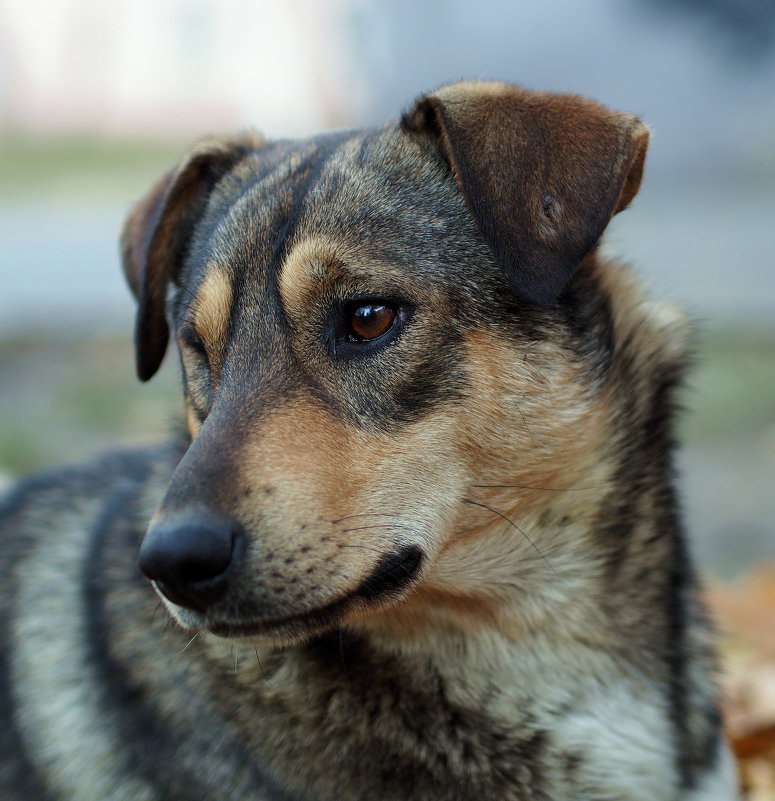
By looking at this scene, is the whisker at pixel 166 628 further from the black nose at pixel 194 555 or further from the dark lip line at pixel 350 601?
the black nose at pixel 194 555

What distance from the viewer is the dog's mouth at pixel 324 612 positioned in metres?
2.58

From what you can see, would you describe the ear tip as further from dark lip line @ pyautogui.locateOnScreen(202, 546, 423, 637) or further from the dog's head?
dark lip line @ pyautogui.locateOnScreen(202, 546, 423, 637)

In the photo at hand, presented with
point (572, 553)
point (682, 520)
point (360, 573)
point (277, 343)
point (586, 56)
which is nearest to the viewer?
point (360, 573)

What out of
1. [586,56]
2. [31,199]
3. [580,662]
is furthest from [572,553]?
[31,199]

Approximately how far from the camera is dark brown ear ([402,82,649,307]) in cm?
278

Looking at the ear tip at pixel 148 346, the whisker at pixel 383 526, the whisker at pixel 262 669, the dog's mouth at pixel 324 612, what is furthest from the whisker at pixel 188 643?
the ear tip at pixel 148 346

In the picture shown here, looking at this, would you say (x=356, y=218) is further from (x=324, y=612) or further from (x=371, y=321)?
(x=324, y=612)

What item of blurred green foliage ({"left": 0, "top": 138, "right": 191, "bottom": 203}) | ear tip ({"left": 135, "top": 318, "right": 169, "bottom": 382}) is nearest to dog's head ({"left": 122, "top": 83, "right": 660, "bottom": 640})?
ear tip ({"left": 135, "top": 318, "right": 169, "bottom": 382})

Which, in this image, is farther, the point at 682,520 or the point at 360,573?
the point at 682,520

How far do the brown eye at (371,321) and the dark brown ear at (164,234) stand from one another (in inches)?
39.7

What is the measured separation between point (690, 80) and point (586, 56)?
126cm

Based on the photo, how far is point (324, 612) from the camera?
2.68m

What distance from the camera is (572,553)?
313cm

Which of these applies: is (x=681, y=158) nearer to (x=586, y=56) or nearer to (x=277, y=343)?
(x=586, y=56)
